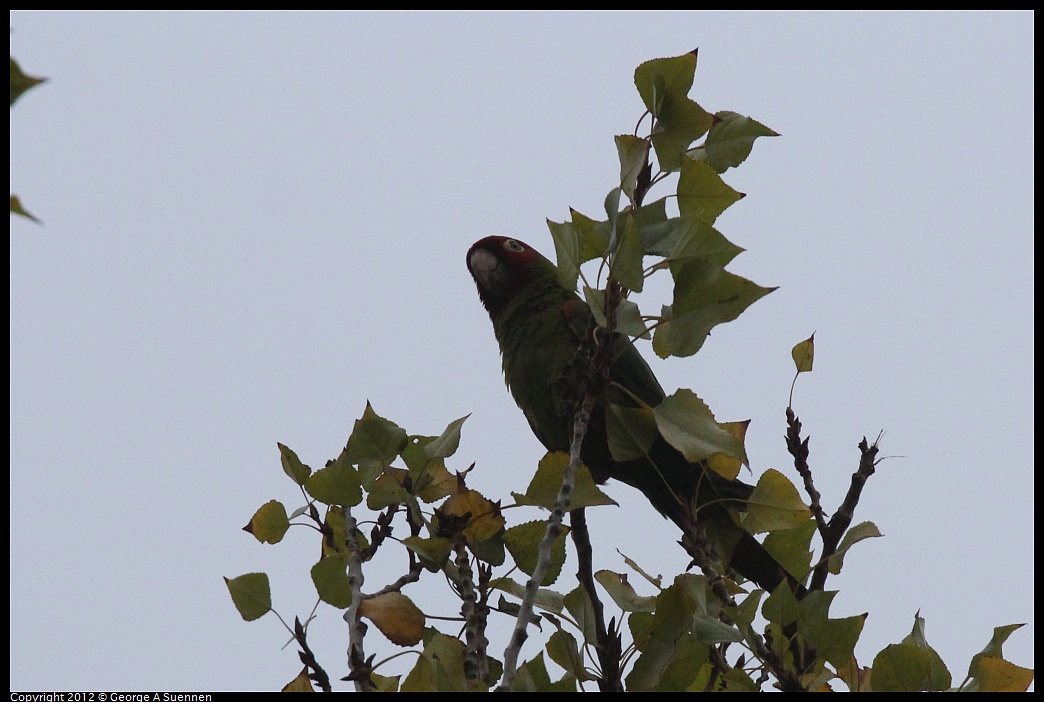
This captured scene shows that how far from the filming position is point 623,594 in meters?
2.68

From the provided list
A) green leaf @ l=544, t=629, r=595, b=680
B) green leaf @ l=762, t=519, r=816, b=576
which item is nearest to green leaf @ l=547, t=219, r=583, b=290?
green leaf @ l=544, t=629, r=595, b=680

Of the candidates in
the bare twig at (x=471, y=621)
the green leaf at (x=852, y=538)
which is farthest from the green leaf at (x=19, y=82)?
the green leaf at (x=852, y=538)

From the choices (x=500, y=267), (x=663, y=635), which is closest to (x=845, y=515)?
(x=663, y=635)

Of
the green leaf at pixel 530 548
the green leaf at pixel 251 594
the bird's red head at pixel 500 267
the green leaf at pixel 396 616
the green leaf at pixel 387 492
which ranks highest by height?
the bird's red head at pixel 500 267

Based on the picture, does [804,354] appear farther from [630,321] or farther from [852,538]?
[630,321]

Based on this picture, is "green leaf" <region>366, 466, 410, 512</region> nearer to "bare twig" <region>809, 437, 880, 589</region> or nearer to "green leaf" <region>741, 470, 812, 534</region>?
"green leaf" <region>741, 470, 812, 534</region>

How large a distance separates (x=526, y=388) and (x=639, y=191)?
5.90ft

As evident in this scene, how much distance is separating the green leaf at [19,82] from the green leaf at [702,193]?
154cm

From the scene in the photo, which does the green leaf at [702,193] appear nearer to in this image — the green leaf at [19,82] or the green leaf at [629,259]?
the green leaf at [629,259]

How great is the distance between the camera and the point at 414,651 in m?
2.37

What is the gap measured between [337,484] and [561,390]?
1.23 meters

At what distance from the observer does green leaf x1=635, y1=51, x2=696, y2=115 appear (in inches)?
93.5

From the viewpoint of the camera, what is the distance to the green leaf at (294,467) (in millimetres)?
2562
